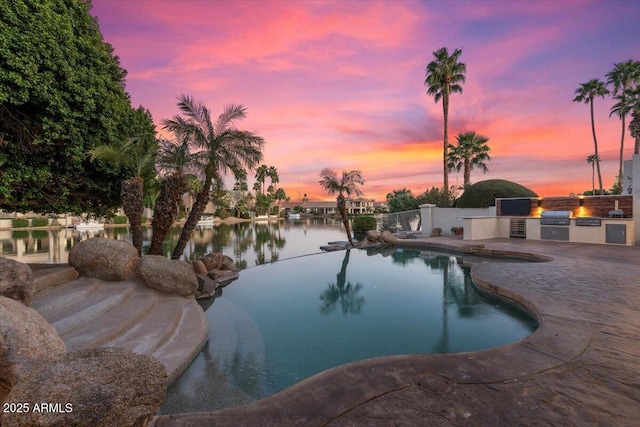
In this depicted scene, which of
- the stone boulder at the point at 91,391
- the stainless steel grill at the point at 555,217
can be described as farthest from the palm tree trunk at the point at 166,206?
the stainless steel grill at the point at 555,217

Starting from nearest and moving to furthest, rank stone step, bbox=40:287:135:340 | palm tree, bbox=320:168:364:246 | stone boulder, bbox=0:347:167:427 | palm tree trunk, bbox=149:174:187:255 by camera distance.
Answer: stone boulder, bbox=0:347:167:427 < stone step, bbox=40:287:135:340 < palm tree trunk, bbox=149:174:187:255 < palm tree, bbox=320:168:364:246

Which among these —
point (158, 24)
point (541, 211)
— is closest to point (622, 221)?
point (541, 211)

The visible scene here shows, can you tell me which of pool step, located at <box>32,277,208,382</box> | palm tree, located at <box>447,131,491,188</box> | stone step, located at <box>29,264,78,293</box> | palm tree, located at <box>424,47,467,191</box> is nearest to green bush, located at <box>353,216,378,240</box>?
palm tree, located at <box>424,47,467,191</box>

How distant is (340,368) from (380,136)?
2460 centimetres

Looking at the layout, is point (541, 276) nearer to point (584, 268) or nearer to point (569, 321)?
point (584, 268)

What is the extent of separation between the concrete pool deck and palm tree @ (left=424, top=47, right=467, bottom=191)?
81.6 ft

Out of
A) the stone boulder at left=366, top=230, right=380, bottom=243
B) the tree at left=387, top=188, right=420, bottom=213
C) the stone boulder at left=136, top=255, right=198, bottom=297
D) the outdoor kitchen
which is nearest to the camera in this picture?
the stone boulder at left=136, top=255, right=198, bottom=297

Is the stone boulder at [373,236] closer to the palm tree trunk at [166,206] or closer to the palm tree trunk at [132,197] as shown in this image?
the palm tree trunk at [166,206]

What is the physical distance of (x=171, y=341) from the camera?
5.46 meters

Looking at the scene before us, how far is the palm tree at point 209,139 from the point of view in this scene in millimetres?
11828

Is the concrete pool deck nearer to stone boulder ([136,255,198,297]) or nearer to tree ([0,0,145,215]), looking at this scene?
stone boulder ([136,255,198,297])

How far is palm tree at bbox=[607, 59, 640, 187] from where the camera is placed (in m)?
30.0

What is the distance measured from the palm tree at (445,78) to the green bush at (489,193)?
3.99 meters

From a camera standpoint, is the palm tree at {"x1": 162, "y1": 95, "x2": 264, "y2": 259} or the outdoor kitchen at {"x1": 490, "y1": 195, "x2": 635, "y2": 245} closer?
the palm tree at {"x1": 162, "y1": 95, "x2": 264, "y2": 259}
